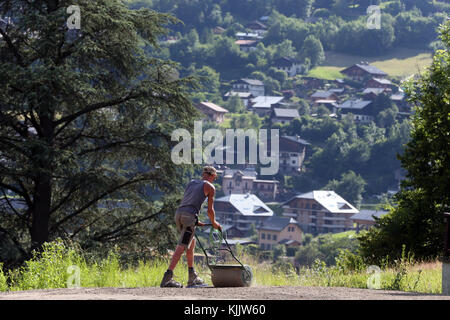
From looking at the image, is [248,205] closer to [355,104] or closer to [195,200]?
[355,104]

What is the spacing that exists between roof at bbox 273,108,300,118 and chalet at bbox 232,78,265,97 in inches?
837

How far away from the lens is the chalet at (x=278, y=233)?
102 m

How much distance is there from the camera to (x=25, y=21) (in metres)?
16.8

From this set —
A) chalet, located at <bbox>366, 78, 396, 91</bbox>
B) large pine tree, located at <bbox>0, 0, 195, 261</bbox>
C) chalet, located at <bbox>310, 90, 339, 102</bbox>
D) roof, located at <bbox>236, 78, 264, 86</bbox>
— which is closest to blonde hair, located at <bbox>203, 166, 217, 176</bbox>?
large pine tree, located at <bbox>0, 0, 195, 261</bbox>

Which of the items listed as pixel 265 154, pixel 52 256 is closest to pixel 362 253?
pixel 52 256

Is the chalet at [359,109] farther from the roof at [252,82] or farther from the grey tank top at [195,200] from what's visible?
the grey tank top at [195,200]

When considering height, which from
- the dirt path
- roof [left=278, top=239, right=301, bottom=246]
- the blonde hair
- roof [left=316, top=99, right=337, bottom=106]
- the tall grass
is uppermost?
the blonde hair

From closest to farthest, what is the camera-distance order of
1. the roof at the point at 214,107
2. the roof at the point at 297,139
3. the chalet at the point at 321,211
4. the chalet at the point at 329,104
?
the chalet at the point at 321,211 → the roof at the point at 297,139 → the roof at the point at 214,107 → the chalet at the point at 329,104

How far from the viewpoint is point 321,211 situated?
4451 inches

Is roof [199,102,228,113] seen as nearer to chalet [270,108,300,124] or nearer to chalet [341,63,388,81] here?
chalet [270,108,300,124]

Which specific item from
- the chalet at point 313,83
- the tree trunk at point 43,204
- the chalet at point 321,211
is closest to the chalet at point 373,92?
the chalet at point 313,83

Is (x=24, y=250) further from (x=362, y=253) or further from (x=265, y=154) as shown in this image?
(x=265, y=154)

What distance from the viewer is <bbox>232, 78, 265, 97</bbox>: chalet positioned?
592 ft
